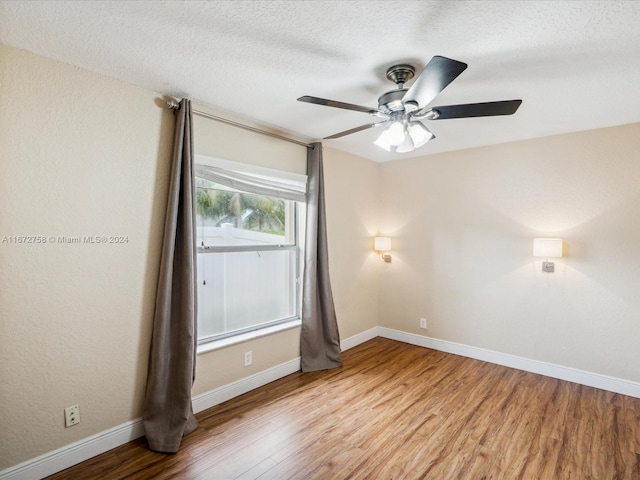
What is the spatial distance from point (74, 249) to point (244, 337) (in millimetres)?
1518

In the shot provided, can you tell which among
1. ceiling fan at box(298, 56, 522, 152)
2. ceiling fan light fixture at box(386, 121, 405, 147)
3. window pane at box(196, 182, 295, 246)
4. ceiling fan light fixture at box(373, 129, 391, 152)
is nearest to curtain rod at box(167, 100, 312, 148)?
window pane at box(196, 182, 295, 246)

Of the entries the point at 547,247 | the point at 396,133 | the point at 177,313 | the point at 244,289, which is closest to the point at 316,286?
the point at 244,289

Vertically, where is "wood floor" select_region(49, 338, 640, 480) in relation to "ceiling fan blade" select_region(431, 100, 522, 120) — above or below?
below

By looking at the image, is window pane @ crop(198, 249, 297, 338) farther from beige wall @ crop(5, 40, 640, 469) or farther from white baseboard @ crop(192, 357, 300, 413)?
white baseboard @ crop(192, 357, 300, 413)

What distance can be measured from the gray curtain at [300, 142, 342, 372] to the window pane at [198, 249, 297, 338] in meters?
0.24

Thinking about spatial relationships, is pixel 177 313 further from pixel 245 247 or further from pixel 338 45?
pixel 338 45

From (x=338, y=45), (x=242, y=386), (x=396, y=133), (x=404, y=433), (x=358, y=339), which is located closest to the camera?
(x=338, y=45)

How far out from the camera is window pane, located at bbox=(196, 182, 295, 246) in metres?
2.82

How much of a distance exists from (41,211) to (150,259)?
27.1 inches

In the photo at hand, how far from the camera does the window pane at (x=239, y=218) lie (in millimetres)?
2820

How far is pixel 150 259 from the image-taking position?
2381 millimetres

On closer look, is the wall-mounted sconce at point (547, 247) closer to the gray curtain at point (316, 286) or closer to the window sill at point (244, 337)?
the gray curtain at point (316, 286)

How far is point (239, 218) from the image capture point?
122 inches

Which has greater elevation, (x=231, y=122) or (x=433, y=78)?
(x=231, y=122)
